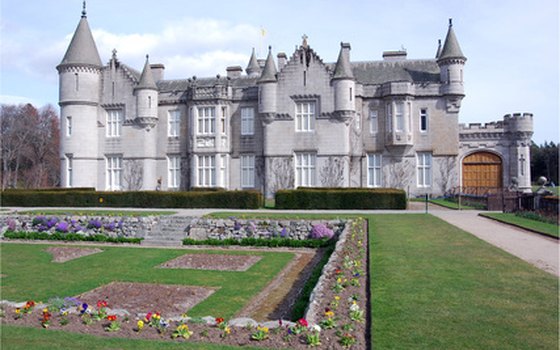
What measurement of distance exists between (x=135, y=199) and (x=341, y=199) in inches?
504

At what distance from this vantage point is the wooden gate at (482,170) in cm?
3494

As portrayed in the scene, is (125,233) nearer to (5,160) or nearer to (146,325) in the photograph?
(146,325)

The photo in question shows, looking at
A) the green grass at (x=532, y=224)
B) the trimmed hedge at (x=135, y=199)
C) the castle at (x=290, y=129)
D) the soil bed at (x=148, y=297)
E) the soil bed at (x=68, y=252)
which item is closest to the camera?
the soil bed at (x=148, y=297)

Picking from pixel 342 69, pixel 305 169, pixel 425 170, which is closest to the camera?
pixel 342 69

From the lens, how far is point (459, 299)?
292 inches

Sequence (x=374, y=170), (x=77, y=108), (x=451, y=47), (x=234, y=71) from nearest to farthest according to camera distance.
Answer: (x=451, y=47) < (x=374, y=170) < (x=77, y=108) < (x=234, y=71)

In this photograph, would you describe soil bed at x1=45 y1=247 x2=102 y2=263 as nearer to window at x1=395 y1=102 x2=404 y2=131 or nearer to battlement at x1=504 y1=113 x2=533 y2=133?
window at x1=395 y1=102 x2=404 y2=131

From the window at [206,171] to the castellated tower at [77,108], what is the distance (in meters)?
8.89

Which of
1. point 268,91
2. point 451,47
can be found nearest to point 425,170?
point 451,47

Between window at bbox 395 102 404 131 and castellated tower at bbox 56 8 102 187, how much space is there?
948 inches

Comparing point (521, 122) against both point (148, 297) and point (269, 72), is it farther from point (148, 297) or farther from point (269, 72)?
point (148, 297)

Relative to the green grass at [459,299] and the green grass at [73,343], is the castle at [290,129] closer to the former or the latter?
the green grass at [459,299]

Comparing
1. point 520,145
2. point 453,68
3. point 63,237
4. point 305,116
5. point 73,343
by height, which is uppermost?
point 453,68

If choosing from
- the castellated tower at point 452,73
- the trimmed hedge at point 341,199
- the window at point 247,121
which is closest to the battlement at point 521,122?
the castellated tower at point 452,73
